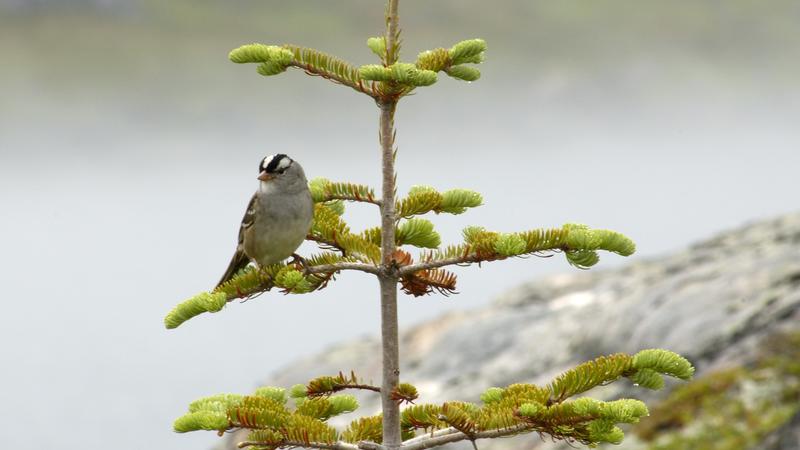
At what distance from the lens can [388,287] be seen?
34.4 feet

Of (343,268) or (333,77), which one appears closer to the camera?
(333,77)

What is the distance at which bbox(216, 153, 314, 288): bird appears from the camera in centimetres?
1123

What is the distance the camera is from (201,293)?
10203 mm

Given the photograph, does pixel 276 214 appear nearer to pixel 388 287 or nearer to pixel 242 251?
pixel 242 251

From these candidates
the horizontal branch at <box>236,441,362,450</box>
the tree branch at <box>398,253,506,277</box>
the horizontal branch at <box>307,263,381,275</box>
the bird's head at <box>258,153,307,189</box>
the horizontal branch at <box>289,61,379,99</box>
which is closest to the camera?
the horizontal branch at <box>236,441,362,450</box>

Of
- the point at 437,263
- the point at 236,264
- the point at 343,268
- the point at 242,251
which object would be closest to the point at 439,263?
the point at 437,263

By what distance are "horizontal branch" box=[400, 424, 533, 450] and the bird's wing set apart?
2.83 meters

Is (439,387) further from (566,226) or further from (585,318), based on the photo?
(566,226)

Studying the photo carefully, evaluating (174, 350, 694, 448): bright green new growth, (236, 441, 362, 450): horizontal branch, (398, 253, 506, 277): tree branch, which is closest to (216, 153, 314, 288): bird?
(398, 253, 506, 277): tree branch

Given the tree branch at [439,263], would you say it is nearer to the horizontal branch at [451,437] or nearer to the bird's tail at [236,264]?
the horizontal branch at [451,437]

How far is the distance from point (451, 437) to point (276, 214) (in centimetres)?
292

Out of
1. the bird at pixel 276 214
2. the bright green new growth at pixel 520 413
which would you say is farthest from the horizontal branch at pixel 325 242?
the bright green new growth at pixel 520 413

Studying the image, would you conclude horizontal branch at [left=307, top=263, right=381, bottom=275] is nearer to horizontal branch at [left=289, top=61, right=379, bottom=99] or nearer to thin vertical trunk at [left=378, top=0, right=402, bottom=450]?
thin vertical trunk at [left=378, top=0, right=402, bottom=450]

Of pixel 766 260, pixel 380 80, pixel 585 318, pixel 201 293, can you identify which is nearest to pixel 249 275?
pixel 201 293
